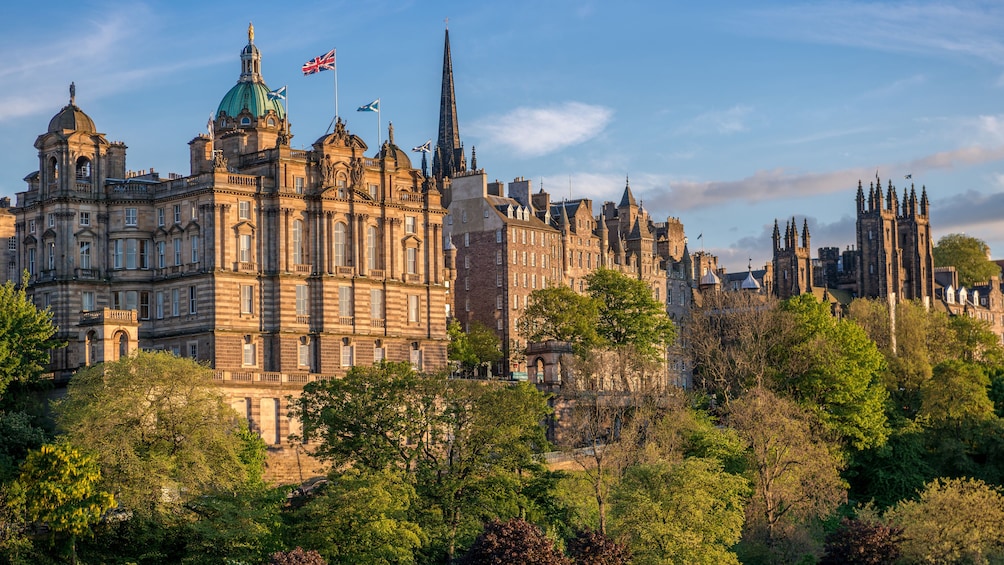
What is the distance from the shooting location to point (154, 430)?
276 ft

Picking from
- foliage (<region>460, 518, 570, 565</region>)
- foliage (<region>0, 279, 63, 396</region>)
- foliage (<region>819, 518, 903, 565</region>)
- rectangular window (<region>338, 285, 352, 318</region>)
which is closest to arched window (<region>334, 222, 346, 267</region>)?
rectangular window (<region>338, 285, 352, 318</region>)

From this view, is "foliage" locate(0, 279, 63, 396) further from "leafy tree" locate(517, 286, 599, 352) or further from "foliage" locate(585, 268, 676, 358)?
"foliage" locate(585, 268, 676, 358)

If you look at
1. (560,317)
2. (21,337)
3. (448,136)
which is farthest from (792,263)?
(21,337)

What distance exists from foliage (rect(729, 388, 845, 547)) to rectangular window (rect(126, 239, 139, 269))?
37003mm

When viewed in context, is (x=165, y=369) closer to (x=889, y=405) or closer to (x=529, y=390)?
(x=529, y=390)

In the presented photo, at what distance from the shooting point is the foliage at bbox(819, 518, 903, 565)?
285 feet

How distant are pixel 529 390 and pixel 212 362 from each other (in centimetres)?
1972

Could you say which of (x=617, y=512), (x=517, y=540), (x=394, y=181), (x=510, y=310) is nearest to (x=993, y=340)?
(x=510, y=310)

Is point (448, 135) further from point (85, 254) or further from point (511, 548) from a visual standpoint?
point (511, 548)

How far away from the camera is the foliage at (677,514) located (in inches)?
3334

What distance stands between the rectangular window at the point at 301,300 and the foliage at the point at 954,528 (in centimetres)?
3645

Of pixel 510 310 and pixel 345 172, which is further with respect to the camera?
pixel 510 310

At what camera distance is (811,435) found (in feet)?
382

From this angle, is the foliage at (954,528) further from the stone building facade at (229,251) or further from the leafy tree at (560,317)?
the leafy tree at (560,317)
